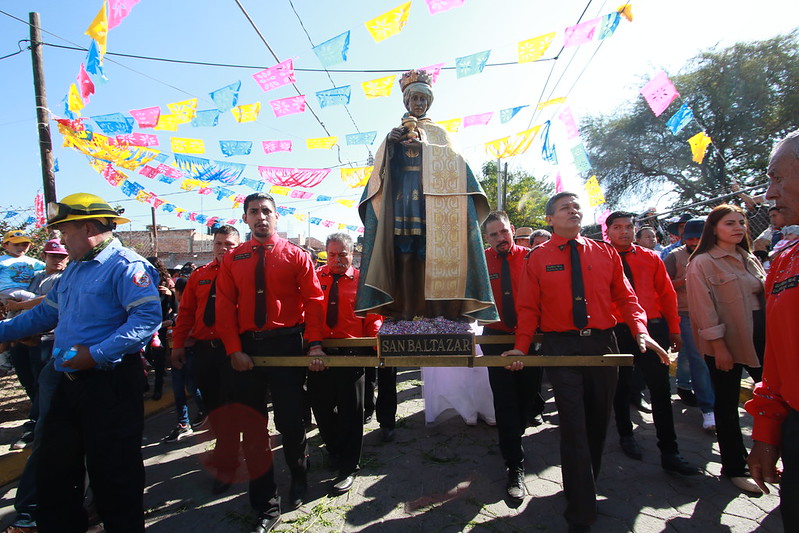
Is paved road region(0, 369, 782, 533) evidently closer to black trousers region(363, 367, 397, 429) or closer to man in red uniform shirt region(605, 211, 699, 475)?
black trousers region(363, 367, 397, 429)

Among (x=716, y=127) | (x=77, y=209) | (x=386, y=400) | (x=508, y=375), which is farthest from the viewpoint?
(x=716, y=127)

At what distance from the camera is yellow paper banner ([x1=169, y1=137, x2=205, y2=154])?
7.56 m

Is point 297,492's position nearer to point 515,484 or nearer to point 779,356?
point 515,484

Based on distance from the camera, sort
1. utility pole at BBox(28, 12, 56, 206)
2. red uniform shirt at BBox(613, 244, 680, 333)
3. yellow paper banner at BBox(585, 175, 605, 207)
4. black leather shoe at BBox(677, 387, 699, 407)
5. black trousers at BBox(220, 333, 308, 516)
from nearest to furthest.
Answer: black trousers at BBox(220, 333, 308, 516)
red uniform shirt at BBox(613, 244, 680, 333)
black leather shoe at BBox(677, 387, 699, 407)
utility pole at BBox(28, 12, 56, 206)
yellow paper banner at BBox(585, 175, 605, 207)

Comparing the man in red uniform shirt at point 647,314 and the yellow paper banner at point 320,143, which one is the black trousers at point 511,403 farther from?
the yellow paper banner at point 320,143

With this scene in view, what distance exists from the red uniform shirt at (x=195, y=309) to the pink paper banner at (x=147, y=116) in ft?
13.3

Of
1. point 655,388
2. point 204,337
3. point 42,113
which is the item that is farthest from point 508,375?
point 42,113

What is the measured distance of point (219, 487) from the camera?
3.39 m

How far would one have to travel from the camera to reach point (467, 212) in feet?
10.1

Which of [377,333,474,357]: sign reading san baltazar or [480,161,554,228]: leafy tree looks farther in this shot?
[480,161,554,228]: leafy tree

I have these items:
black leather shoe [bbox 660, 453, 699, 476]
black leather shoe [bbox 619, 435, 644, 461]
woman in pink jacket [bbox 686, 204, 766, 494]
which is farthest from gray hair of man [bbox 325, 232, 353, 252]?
black leather shoe [bbox 660, 453, 699, 476]

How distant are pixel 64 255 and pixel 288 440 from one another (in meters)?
3.16

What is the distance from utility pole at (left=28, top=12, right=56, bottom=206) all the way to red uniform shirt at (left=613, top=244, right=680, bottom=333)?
9044 mm

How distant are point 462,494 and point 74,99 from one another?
7.26 m
